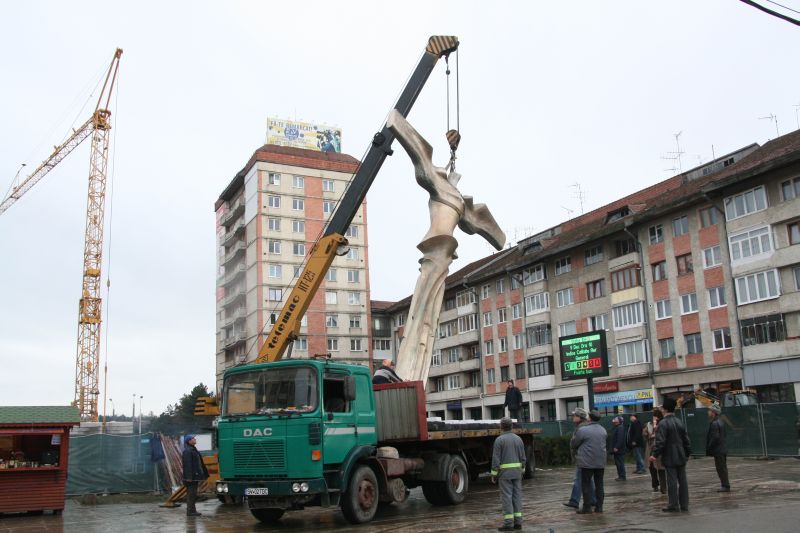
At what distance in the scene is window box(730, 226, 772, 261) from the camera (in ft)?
136

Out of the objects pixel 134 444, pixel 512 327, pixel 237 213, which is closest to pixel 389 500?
pixel 134 444

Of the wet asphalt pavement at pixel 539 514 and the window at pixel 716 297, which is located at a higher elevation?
the window at pixel 716 297

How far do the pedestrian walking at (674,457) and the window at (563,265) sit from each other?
4440 cm

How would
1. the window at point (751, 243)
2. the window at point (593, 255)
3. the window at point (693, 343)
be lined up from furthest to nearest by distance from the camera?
the window at point (593, 255) → the window at point (693, 343) → the window at point (751, 243)

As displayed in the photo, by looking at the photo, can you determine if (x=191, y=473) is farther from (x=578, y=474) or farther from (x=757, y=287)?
(x=757, y=287)

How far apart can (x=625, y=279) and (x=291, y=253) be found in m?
38.0

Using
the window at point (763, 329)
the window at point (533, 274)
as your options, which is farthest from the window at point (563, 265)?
the window at point (763, 329)

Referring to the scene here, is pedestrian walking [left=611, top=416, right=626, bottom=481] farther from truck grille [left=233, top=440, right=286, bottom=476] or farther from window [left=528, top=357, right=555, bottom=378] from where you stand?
window [left=528, top=357, right=555, bottom=378]

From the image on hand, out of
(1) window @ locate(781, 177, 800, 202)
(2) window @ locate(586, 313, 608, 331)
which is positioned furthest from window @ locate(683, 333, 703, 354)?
(1) window @ locate(781, 177, 800, 202)

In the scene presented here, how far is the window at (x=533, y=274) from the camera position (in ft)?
194

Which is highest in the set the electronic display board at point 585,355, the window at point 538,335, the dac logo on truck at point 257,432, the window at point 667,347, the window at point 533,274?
the window at point 533,274

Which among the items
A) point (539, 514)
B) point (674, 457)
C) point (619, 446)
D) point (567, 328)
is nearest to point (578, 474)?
point (539, 514)

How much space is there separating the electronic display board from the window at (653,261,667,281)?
683 inches

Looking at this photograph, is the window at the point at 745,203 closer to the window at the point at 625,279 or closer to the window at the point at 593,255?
the window at the point at 625,279
